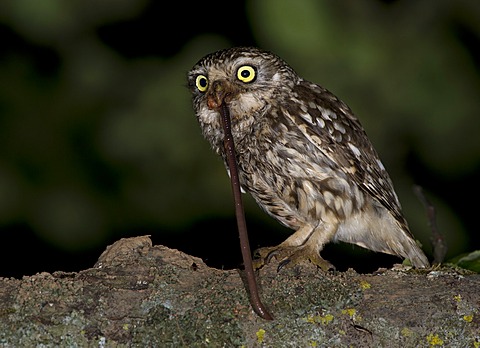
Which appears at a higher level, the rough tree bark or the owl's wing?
the owl's wing

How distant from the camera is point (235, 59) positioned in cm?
302

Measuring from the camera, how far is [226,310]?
80.2 inches

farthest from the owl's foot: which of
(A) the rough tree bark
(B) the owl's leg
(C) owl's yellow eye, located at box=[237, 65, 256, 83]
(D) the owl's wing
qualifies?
(C) owl's yellow eye, located at box=[237, 65, 256, 83]

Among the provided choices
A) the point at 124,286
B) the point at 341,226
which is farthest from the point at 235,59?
the point at 124,286

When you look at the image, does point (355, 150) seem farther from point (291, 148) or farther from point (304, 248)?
point (304, 248)

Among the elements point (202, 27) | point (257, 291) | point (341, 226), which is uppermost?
point (202, 27)

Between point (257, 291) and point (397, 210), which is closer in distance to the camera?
point (257, 291)

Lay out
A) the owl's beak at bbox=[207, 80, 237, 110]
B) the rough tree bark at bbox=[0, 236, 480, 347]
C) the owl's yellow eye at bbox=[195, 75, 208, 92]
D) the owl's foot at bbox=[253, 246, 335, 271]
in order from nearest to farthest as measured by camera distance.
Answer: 1. the rough tree bark at bbox=[0, 236, 480, 347]
2. the owl's foot at bbox=[253, 246, 335, 271]
3. the owl's beak at bbox=[207, 80, 237, 110]
4. the owl's yellow eye at bbox=[195, 75, 208, 92]

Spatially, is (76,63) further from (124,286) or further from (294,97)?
(124,286)

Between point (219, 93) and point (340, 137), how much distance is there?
19.3 inches

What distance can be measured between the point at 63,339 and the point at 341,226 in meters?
1.43

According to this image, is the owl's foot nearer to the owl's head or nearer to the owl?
the owl

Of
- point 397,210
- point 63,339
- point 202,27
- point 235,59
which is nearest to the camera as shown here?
point 63,339

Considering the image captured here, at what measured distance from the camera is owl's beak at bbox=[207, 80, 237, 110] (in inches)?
115
